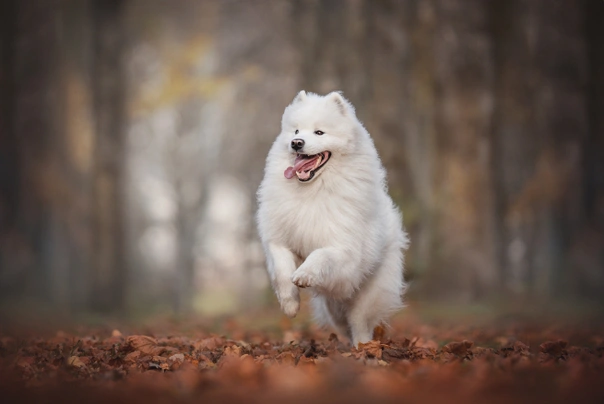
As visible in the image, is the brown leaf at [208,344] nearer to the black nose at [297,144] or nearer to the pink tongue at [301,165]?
the pink tongue at [301,165]

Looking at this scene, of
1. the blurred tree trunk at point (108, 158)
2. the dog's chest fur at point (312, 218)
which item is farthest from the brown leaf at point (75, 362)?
the blurred tree trunk at point (108, 158)

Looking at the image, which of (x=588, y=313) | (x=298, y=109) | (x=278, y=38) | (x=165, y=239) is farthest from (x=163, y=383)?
(x=165, y=239)

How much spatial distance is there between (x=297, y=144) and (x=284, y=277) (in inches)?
41.3

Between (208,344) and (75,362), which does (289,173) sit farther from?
(75,362)

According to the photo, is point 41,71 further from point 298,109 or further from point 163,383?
point 163,383

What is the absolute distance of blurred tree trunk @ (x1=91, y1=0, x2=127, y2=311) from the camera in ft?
47.9

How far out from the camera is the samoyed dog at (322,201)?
524 cm

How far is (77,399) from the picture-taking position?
349cm

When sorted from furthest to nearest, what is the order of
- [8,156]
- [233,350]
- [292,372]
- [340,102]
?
[8,156] < [340,102] < [233,350] < [292,372]

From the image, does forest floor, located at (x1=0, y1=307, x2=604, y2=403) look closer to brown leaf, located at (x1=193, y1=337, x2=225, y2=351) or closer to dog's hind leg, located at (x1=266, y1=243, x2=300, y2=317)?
brown leaf, located at (x1=193, y1=337, x2=225, y2=351)

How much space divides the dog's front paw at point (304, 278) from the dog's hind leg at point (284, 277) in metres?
0.28

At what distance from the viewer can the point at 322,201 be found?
5.40 metres

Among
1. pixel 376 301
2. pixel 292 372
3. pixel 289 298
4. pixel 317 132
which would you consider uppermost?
pixel 317 132

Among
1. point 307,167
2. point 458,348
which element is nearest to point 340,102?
point 307,167
